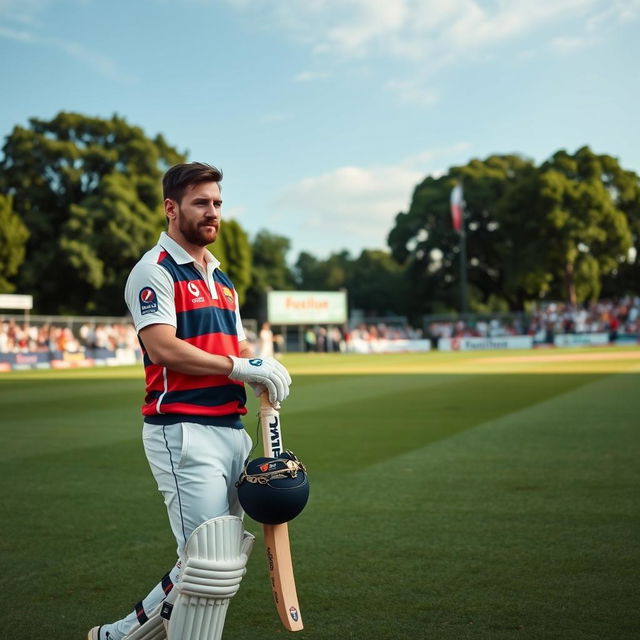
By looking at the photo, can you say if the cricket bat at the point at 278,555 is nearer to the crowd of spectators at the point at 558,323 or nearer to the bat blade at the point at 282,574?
the bat blade at the point at 282,574

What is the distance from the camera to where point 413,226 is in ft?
227

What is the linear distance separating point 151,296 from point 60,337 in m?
32.8

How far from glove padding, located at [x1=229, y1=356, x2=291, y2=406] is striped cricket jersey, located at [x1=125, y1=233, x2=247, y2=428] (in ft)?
0.54

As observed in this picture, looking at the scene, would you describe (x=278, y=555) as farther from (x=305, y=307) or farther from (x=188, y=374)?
(x=305, y=307)

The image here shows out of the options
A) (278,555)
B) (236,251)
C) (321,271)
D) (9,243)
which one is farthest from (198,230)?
(321,271)

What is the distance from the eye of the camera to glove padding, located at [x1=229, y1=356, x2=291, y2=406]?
311cm

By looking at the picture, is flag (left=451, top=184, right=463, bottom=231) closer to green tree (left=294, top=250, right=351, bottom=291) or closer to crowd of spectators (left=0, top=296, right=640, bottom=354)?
crowd of spectators (left=0, top=296, right=640, bottom=354)

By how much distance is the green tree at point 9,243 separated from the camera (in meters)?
48.8

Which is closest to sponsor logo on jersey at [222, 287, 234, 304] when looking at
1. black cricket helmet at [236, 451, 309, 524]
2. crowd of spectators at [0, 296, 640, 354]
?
black cricket helmet at [236, 451, 309, 524]

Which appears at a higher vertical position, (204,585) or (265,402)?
(265,402)

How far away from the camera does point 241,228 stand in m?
65.0

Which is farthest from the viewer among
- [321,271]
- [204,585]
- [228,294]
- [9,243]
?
[321,271]

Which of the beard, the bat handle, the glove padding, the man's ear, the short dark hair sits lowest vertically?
the bat handle

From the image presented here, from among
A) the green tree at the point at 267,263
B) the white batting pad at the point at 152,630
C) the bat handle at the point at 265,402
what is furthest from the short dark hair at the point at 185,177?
the green tree at the point at 267,263
